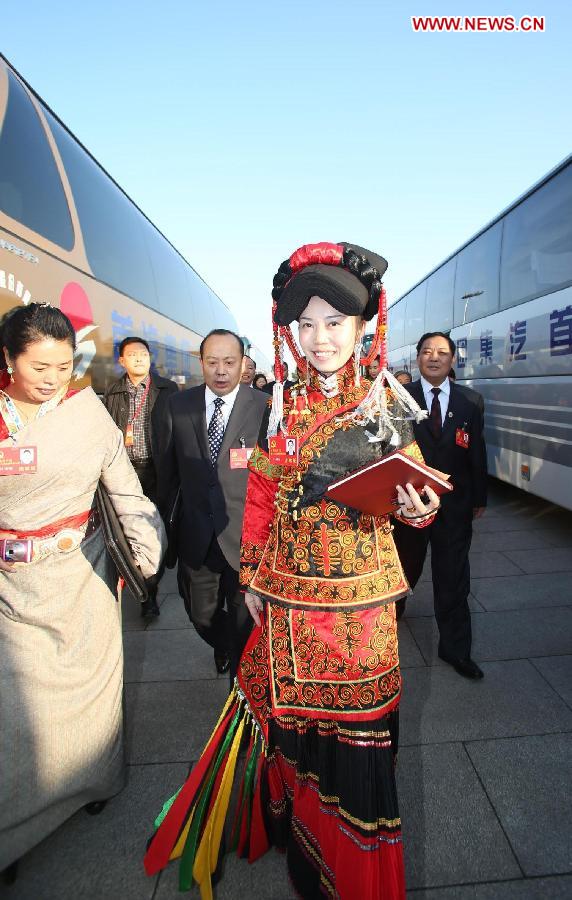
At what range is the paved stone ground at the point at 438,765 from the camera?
1.81m

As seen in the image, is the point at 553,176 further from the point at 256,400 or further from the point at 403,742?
the point at 403,742

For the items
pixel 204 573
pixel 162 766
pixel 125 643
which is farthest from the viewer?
pixel 125 643

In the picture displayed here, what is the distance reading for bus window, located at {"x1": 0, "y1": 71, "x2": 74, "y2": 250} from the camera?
11.9 feet

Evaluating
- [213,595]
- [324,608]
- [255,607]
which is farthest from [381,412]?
[213,595]

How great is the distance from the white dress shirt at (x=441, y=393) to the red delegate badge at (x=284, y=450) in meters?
1.90

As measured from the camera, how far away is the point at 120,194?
5.90 meters

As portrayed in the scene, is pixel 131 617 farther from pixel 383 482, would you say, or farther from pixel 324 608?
pixel 383 482

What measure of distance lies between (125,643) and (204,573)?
1.18 meters

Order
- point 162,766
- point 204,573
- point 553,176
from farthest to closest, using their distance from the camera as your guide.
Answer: point 553,176
point 204,573
point 162,766

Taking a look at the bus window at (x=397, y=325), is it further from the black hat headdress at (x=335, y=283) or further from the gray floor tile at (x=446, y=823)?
the black hat headdress at (x=335, y=283)

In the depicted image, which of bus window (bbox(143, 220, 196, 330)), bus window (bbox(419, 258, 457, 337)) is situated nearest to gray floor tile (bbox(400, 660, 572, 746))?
bus window (bbox(143, 220, 196, 330))

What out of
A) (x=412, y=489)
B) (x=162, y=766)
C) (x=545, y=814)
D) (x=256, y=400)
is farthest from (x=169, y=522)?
(x=545, y=814)

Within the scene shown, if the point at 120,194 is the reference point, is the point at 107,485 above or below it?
below

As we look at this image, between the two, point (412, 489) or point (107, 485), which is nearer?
point (412, 489)
